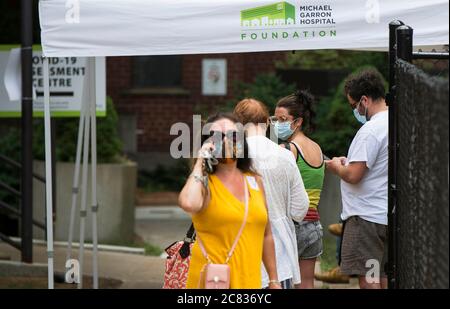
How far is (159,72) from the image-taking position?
16641 mm

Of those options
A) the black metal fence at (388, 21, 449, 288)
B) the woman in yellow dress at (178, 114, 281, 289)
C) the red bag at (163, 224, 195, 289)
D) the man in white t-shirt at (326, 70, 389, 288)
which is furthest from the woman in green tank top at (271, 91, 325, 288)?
the woman in yellow dress at (178, 114, 281, 289)

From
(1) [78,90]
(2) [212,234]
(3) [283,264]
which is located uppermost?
(1) [78,90]

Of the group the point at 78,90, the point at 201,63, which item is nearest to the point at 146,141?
the point at 201,63

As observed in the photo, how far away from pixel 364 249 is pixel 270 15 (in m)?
1.73

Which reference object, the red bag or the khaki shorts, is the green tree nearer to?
the khaki shorts

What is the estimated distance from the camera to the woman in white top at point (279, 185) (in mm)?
5504

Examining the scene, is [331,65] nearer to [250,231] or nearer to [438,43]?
[438,43]

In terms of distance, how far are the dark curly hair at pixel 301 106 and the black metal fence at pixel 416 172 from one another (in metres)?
1.50

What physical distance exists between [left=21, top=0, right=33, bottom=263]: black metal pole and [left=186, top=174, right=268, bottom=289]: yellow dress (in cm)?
507

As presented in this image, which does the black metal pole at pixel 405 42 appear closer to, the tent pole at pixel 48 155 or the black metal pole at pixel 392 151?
the black metal pole at pixel 392 151

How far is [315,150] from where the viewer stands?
20.7 ft

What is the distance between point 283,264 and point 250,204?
1092mm

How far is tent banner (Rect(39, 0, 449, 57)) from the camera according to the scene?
6312mm

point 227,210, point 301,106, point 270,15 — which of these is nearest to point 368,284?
point 301,106
